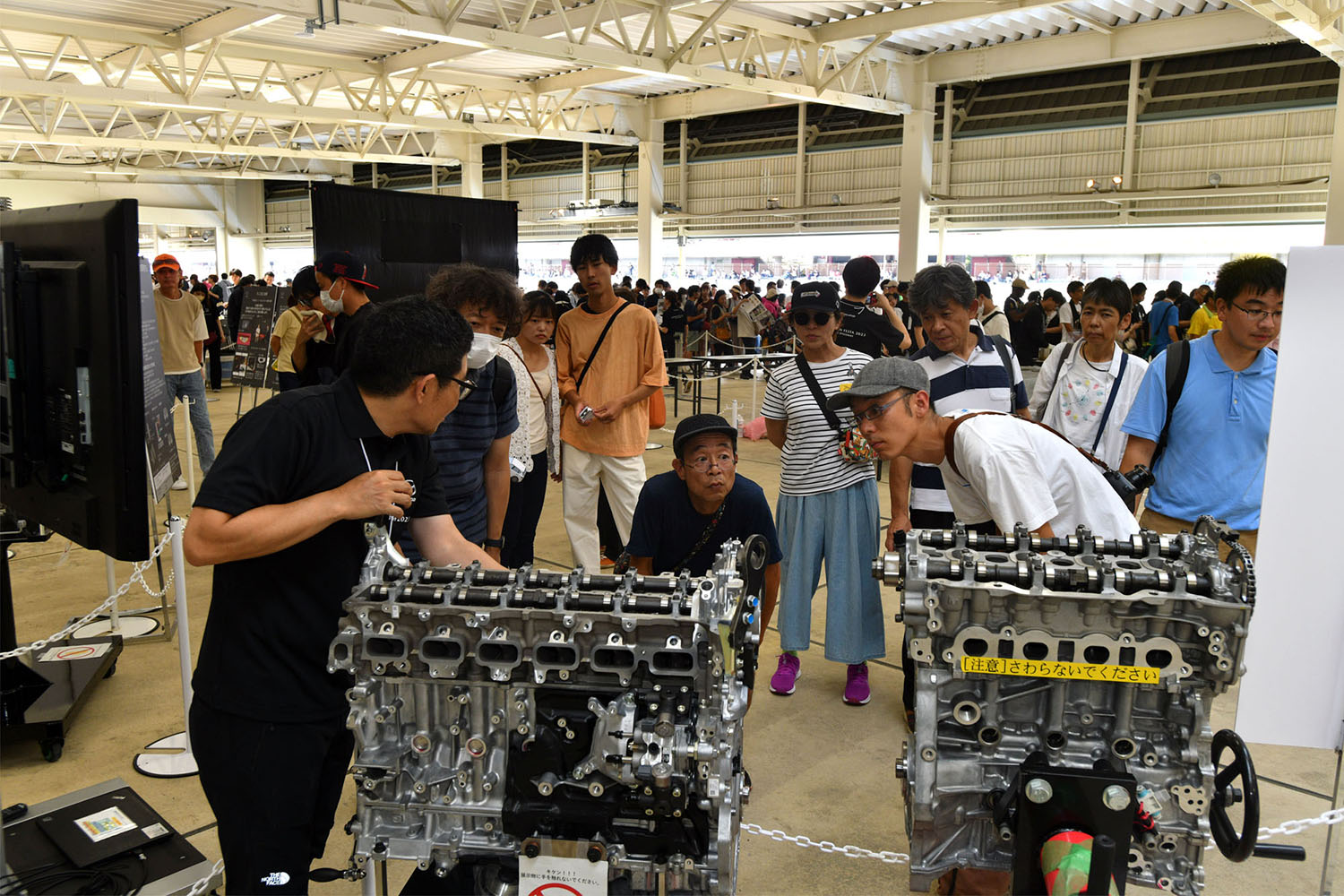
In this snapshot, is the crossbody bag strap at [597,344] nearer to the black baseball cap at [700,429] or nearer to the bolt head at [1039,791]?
the black baseball cap at [700,429]

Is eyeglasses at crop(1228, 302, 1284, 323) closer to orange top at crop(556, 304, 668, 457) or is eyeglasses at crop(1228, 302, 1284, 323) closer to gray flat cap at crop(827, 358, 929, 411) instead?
gray flat cap at crop(827, 358, 929, 411)

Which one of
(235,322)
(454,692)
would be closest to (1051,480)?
(454,692)

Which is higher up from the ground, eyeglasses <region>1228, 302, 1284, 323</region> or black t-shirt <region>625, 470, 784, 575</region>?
eyeglasses <region>1228, 302, 1284, 323</region>

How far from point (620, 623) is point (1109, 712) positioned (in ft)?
2.64

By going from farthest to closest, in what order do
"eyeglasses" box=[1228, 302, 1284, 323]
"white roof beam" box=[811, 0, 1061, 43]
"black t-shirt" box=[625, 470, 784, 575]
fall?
"white roof beam" box=[811, 0, 1061, 43] → "black t-shirt" box=[625, 470, 784, 575] → "eyeglasses" box=[1228, 302, 1284, 323]

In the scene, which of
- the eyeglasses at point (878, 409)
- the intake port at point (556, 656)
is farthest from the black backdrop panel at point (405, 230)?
the intake port at point (556, 656)

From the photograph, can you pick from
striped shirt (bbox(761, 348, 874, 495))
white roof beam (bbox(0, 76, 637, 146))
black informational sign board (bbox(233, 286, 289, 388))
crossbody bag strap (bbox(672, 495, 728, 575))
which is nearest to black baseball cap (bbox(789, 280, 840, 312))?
striped shirt (bbox(761, 348, 874, 495))

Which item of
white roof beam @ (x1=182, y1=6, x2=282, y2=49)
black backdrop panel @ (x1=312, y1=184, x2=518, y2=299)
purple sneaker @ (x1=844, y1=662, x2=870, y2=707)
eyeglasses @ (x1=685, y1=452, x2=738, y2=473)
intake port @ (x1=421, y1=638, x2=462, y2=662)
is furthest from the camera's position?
white roof beam @ (x1=182, y1=6, x2=282, y2=49)

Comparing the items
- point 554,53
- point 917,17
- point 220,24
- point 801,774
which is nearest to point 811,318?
point 801,774

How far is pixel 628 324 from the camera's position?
410 centimetres

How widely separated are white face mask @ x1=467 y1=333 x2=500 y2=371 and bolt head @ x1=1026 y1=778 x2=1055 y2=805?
6.34 feet

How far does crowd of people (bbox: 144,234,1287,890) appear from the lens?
5.82 ft

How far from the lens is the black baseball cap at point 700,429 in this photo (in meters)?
2.96

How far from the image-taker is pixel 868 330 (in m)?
4.84
